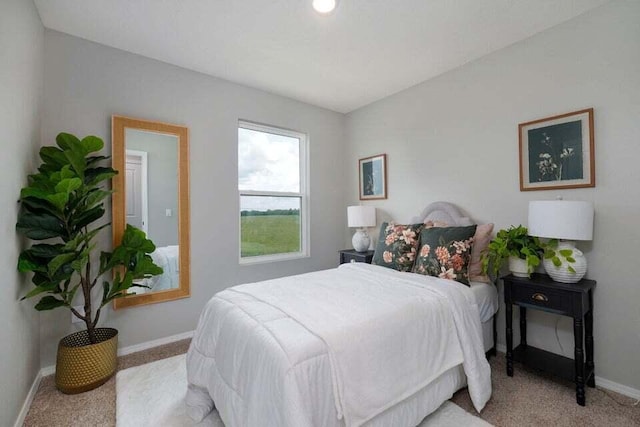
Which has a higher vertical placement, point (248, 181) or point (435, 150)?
point (435, 150)

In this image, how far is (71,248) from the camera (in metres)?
1.87

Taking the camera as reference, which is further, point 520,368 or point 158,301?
point 158,301

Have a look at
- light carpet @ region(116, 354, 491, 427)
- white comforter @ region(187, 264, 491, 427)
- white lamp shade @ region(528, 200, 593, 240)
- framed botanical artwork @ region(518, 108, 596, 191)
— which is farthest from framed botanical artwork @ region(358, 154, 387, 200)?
light carpet @ region(116, 354, 491, 427)

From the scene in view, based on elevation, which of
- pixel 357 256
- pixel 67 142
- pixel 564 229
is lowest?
pixel 357 256

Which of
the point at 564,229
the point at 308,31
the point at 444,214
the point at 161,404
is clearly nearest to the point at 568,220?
the point at 564,229

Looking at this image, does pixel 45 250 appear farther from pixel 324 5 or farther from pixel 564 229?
pixel 564 229

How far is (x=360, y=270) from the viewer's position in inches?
97.4

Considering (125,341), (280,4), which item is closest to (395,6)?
(280,4)

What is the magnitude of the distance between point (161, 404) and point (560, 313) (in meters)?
2.61

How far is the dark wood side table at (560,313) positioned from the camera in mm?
1785

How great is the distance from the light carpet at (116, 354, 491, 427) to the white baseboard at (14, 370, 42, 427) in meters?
0.46

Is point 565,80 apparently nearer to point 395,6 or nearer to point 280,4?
point 395,6

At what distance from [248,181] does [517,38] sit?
2807mm

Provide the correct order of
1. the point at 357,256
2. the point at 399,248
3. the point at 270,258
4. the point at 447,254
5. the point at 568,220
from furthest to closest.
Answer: the point at 270,258
the point at 357,256
the point at 399,248
the point at 447,254
the point at 568,220
